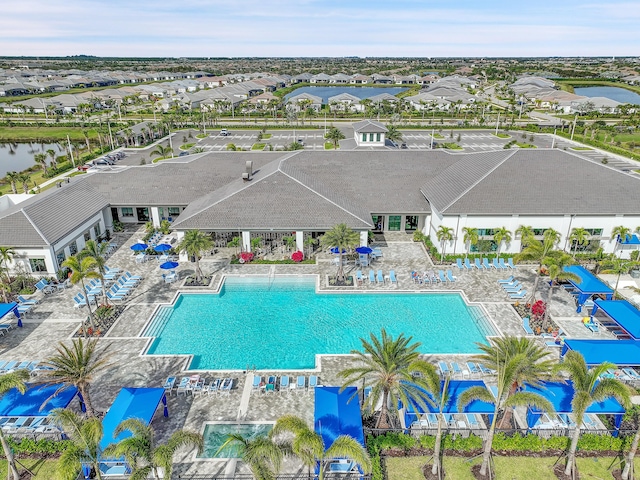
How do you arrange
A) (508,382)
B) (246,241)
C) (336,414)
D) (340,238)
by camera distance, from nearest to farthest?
(508,382) → (336,414) → (340,238) → (246,241)

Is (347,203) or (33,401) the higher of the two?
(347,203)

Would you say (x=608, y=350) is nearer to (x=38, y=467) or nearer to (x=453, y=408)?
(x=453, y=408)

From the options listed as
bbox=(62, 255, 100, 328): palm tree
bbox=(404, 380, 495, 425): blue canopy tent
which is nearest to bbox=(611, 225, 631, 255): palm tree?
bbox=(404, 380, 495, 425): blue canopy tent

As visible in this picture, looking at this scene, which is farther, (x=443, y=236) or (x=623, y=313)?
(x=443, y=236)

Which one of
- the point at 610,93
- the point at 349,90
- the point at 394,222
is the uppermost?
the point at 349,90

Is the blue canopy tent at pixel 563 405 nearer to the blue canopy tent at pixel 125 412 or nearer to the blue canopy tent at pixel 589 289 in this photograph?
the blue canopy tent at pixel 589 289

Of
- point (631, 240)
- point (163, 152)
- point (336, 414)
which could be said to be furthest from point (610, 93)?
point (336, 414)

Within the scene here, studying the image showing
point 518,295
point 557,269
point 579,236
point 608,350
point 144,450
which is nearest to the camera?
point 144,450
